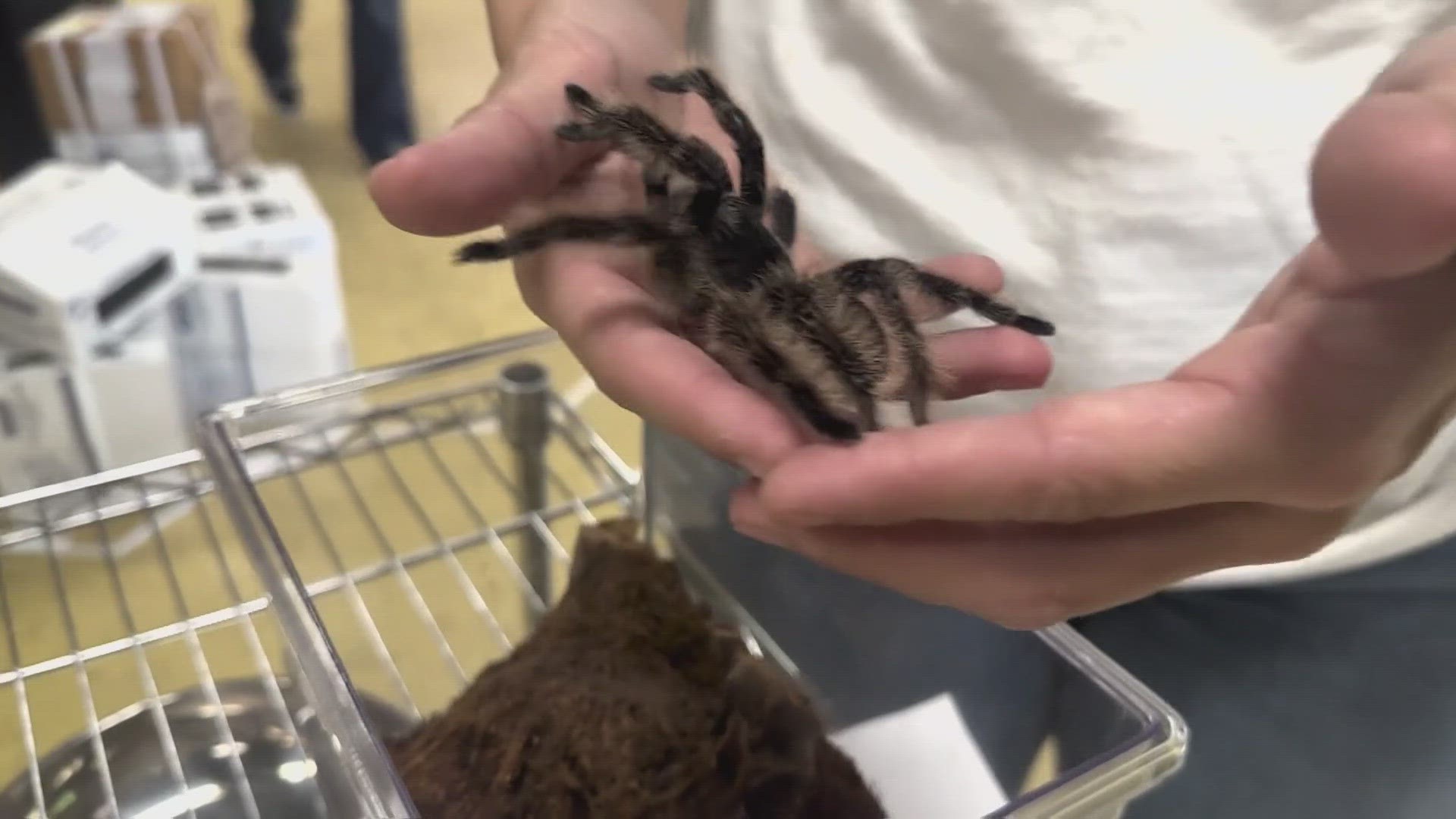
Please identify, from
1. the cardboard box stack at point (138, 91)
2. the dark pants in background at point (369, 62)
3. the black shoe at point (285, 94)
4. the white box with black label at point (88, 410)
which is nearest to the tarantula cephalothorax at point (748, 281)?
the white box with black label at point (88, 410)

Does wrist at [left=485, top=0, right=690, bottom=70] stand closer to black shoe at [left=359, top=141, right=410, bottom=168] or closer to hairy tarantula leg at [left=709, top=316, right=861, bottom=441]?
hairy tarantula leg at [left=709, top=316, right=861, bottom=441]

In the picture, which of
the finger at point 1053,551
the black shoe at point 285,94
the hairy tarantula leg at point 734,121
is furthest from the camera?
the black shoe at point 285,94

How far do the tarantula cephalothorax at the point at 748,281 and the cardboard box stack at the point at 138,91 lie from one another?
1.37 meters

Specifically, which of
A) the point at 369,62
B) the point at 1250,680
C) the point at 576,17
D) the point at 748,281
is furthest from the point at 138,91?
the point at 1250,680

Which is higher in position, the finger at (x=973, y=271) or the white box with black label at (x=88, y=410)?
the finger at (x=973, y=271)

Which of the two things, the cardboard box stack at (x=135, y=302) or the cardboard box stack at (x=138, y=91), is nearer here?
the cardboard box stack at (x=135, y=302)

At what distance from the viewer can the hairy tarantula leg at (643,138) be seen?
0.40 m

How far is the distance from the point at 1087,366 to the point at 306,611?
325 mm

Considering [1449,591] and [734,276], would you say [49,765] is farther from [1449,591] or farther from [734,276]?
[1449,591]

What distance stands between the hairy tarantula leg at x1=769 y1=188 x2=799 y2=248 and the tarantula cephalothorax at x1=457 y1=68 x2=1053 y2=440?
25mm

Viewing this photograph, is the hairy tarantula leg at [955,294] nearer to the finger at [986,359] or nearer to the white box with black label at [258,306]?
the finger at [986,359]

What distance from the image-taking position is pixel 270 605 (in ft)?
1.51

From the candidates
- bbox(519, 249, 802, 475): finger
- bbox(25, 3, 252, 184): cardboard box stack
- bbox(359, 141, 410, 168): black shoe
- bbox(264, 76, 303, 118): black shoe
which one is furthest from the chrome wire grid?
bbox(264, 76, 303, 118): black shoe

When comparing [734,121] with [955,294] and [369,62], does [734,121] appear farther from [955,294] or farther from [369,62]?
[369,62]
